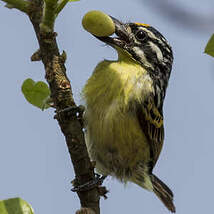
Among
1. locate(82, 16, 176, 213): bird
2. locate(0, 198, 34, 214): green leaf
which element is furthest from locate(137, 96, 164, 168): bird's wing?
locate(0, 198, 34, 214): green leaf

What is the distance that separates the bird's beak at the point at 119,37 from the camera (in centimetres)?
338

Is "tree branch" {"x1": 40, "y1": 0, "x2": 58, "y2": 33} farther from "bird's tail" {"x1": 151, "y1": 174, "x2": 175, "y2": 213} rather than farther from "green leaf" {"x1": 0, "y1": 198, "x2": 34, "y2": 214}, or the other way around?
"bird's tail" {"x1": 151, "y1": 174, "x2": 175, "y2": 213}

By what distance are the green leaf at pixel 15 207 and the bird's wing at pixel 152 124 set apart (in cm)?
177

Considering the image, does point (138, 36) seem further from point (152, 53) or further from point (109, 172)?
point (109, 172)

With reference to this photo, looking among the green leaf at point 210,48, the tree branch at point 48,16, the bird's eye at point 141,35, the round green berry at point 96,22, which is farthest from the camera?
the bird's eye at point 141,35

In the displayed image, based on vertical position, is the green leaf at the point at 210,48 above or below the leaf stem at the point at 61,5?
below

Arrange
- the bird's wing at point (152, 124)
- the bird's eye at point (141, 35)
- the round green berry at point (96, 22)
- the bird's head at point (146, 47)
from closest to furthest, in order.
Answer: the round green berry at point (96, 22) < the bird's wing at point (152, 124) < the bird's head at point (146, 47) < the bird's eye at point (141, 35)

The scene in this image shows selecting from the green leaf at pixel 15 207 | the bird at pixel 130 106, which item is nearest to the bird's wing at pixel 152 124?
the bird at pixel 130 106

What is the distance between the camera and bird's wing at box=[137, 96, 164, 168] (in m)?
3.32

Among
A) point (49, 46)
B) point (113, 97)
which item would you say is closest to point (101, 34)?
point (49, 46)

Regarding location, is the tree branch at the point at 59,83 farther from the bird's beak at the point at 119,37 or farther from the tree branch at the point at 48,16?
the bird's beak at the point at 119,37

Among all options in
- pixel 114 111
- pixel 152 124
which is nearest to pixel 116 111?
pixel 114 111

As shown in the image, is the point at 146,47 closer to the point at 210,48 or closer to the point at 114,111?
the point at 114,111

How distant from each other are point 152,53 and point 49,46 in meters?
1.80
